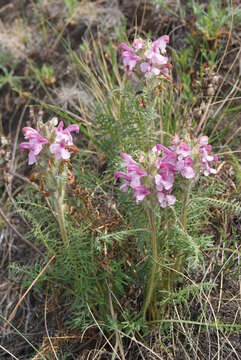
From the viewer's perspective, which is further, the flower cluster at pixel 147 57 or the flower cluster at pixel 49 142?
the flower cluster at pixel 147 57

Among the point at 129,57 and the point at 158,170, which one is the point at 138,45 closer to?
the point at 129,57

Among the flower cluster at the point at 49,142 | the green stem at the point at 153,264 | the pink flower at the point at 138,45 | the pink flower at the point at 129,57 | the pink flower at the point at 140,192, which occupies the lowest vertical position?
the green stem at the point at 153,264

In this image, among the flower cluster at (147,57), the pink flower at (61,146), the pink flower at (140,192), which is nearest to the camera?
the pink flower at (140,192)

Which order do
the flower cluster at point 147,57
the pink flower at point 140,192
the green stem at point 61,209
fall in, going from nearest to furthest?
the pink flower at point 140,192
the green stem at point 61,209
the flower cluster at point 147,57

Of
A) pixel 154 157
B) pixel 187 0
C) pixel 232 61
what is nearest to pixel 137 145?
pixel 154 157

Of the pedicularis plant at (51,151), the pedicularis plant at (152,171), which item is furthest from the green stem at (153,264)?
the pedicularis plant at (51,151)

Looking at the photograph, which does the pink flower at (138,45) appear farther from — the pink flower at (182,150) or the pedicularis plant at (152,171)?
the pink flower at (182,150)

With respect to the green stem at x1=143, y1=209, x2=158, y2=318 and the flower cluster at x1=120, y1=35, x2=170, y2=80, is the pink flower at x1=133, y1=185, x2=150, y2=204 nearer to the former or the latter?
the green stem at x1=143, y1=209, x2=158, y2=318
